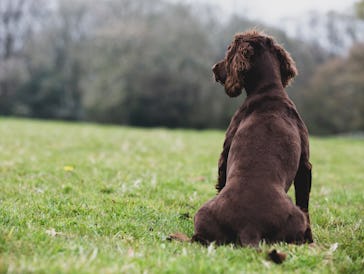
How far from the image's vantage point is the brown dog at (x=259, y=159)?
3.95 m

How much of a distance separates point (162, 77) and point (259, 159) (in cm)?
3346

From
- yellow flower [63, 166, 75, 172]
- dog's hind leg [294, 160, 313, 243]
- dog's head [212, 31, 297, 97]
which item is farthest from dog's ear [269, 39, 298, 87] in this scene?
yellow flower [63, 166, 75, 172]

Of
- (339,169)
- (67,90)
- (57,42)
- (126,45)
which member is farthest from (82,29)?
(339,169)

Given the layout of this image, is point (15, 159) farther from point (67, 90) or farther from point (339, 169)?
point (67, 90)

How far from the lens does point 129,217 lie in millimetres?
5141

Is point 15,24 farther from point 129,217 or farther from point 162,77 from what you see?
point 129,217

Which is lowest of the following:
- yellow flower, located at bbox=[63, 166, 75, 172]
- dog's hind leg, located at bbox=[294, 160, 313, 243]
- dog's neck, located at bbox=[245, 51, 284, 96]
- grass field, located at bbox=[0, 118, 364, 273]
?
yellow flower, located at bbox=[63, 166, 75, 172]

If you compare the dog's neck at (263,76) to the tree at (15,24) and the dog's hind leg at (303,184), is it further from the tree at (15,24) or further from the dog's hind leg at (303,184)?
the tree at (15,24)

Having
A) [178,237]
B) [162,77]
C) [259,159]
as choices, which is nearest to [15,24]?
[162,77]

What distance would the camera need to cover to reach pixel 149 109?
125 feet

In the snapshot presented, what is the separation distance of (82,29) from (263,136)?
144 ft

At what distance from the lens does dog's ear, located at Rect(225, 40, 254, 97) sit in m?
4.66

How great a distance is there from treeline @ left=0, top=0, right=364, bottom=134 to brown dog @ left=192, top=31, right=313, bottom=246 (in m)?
29.6

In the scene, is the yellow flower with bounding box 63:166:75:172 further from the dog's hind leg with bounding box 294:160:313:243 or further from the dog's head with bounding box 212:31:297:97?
the dog's hind leg with bounding box 294:160:313:243
